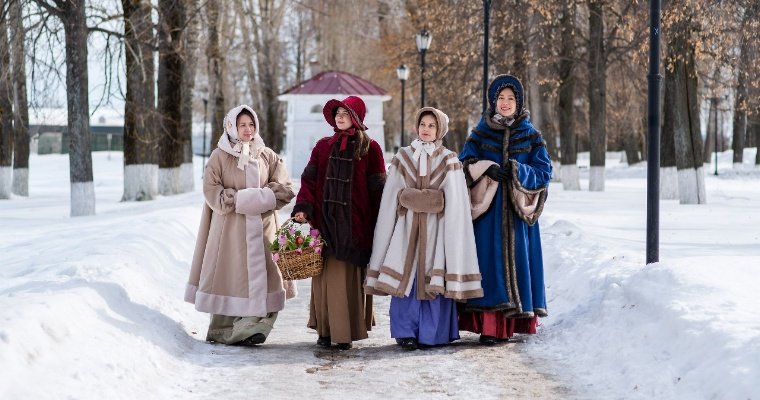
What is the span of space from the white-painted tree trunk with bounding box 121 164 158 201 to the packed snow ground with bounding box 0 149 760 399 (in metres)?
13.9

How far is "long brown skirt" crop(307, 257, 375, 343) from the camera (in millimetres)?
7785

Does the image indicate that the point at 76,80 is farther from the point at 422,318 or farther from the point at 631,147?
the point at 631,147

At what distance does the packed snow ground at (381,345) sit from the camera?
225 inches

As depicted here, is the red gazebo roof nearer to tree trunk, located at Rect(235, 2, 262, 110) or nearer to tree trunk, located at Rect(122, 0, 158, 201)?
tree trunk, located at Rect(235, 2, 262, 110)

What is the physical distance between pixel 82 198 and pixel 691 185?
38.7 ft

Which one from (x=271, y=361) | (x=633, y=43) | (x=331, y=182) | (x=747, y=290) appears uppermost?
(x=633, y=43)

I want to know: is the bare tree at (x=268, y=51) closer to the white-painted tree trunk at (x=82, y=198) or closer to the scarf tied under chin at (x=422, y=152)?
the white-painted tree trunk at (x=82, y=198)

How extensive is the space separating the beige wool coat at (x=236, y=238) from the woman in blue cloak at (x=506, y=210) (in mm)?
1491

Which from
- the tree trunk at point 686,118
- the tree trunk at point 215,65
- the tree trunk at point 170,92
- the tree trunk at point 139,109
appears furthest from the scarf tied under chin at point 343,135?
the tree trunk at point 215,65

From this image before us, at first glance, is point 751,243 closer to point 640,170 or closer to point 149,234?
point 149,234

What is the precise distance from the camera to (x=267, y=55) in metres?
37.8


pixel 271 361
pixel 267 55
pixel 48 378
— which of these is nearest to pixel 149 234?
pixel 271 361

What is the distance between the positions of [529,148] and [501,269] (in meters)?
0.96

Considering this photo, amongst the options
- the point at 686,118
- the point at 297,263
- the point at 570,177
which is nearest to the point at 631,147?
the point at 570,177
